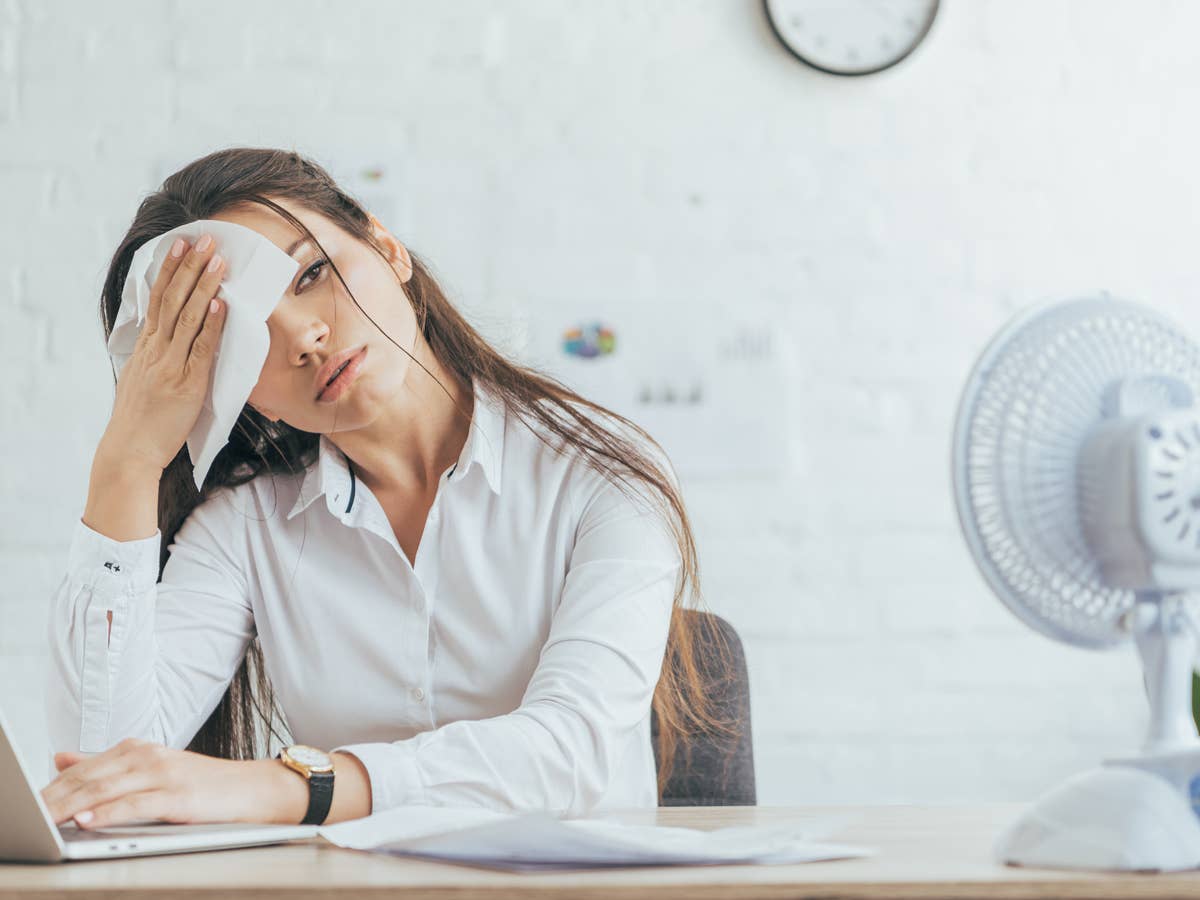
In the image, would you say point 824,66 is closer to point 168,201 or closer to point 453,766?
point 168,201

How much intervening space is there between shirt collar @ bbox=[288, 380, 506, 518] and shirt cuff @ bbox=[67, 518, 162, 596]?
0.18 m

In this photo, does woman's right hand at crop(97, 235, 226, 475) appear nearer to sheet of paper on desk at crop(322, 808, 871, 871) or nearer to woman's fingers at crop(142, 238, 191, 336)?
woman's fingers at crop(142, 238, 191, 336)

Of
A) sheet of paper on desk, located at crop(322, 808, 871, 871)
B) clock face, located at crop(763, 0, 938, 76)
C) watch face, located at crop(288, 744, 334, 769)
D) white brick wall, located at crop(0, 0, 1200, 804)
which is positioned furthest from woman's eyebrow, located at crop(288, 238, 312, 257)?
clock face, located at crop(763, 0, 938, 76)

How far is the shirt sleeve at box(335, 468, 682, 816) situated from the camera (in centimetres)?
86

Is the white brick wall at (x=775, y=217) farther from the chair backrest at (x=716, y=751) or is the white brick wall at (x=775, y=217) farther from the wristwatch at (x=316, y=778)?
the wristwatch at (x=316, y=778)

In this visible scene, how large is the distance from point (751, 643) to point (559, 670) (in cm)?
111

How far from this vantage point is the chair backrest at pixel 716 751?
49.6 inches

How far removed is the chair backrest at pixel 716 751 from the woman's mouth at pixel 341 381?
0.44 metres

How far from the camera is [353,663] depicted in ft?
3.92

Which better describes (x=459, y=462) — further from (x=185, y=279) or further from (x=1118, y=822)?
(x=1118, y=822)

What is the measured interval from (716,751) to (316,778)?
0.57 metres

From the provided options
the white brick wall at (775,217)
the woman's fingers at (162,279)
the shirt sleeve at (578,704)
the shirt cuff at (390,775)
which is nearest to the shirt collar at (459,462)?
the shirt sleeve at (578,704)

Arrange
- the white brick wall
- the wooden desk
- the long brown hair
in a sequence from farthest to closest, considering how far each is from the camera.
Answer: the white brick wall < the long brown hair < the wooden desk

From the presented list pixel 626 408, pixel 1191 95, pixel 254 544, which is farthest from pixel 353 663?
pixel 1191 95
